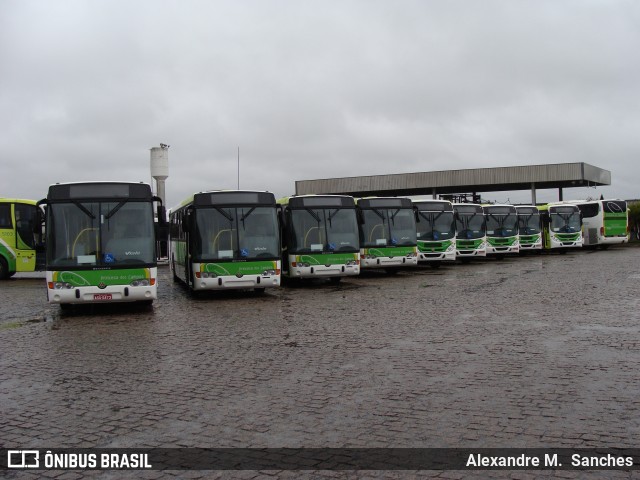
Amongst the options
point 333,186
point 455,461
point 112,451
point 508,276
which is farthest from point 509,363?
point 333,186

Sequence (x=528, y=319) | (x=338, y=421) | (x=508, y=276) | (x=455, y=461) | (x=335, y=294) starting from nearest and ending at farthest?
(x=455, y=461), (x=338, y=421), (x=528, y=319), (x=335, y=294), (x=508, y=276)

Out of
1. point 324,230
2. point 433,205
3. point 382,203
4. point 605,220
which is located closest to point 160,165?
point 433,205

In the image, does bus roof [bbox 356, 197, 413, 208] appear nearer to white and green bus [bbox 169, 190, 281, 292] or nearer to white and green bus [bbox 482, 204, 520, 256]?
white and green bus [bbox 169, 190, 281, 292]

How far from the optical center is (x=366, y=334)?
9789 millimetres

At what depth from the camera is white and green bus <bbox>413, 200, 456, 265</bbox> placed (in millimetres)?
25391

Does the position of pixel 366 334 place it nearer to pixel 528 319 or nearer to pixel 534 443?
pixel 528 319

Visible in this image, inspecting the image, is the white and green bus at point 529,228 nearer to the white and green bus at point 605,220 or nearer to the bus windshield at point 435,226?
the white and green bus at point 605,220

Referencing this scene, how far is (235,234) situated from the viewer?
15.7 metres

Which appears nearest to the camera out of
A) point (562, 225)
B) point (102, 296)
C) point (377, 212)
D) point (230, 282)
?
point (102, 296)

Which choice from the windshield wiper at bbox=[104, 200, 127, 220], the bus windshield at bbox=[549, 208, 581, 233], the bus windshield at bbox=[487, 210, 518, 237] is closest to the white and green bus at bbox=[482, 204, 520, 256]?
the bus windshield at bbox=[487, 210, 518, 237]

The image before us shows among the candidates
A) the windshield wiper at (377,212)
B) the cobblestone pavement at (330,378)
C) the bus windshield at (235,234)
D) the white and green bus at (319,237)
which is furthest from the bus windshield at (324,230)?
the cobblestone pavement at (330,378)

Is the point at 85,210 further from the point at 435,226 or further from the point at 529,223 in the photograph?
the point at 529,223

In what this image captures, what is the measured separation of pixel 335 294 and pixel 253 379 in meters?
9.65

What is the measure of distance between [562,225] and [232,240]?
24.6 m
